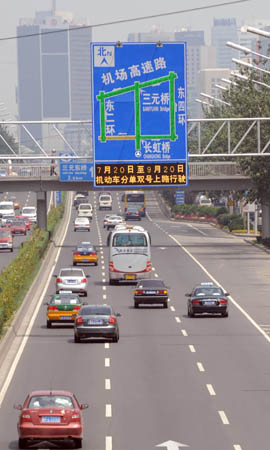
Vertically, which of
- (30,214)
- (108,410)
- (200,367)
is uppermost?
(108,410)

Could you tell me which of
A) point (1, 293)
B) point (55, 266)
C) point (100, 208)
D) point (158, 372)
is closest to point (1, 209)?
point (100, 208)

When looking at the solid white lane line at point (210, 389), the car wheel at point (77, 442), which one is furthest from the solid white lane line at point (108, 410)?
the car wheel at point (77, 442)

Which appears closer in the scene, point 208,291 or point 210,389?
point 210,389

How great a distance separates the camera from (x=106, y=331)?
49812 mm

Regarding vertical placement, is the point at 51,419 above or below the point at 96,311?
above

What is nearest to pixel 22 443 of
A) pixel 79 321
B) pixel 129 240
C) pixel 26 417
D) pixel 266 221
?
pixel 26 417

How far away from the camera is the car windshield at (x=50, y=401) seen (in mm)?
26188

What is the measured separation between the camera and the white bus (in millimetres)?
79812

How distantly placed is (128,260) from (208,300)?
20.4m

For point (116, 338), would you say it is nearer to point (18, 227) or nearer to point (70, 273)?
point (70, 273)

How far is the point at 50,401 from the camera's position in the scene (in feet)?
86.5

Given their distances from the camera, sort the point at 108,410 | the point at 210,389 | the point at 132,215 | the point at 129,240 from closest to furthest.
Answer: the point at 108,410 < the point at 210,389 < the point at 129,240 < the point at 132,215

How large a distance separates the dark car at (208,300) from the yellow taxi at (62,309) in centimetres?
647

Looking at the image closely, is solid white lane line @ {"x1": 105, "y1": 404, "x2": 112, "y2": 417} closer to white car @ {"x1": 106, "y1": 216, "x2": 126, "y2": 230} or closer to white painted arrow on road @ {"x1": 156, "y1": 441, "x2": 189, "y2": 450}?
white painted arrow on road @ {"x1": 156, "y1": 441, "x2": 189, "y2": 450}
